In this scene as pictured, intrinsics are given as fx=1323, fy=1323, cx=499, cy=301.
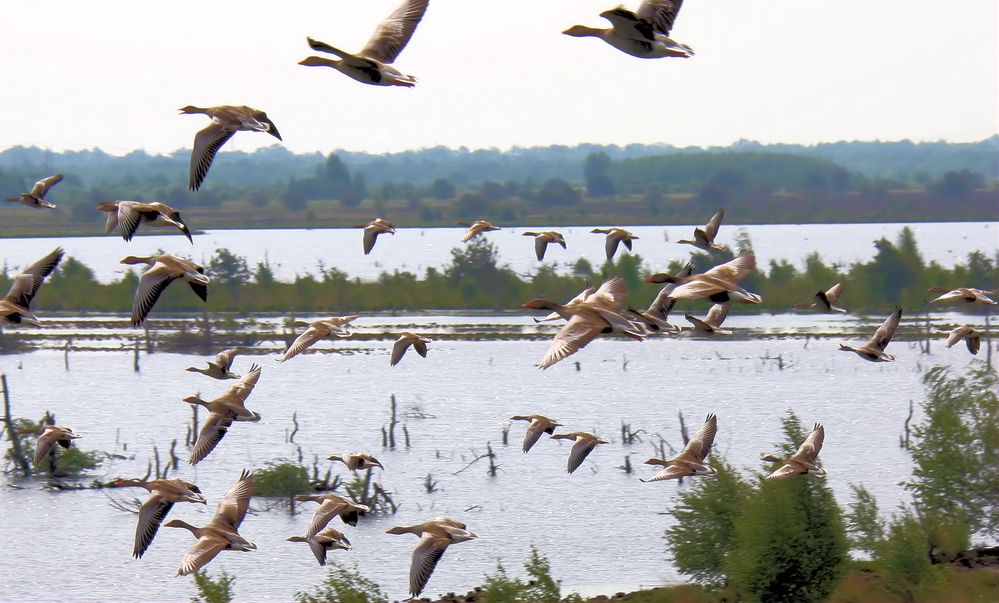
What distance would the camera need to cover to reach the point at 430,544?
1978cm

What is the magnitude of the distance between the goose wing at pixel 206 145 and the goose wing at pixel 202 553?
15.7 feet

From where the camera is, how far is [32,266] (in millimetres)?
18484

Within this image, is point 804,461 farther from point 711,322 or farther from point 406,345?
point 406,345

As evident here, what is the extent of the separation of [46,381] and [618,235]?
61457 mm

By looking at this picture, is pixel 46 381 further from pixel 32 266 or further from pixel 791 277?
pixel 32 266

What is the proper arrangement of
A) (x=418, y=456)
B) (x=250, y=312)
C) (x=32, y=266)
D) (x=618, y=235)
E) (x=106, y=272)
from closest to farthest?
(x=32, y=266), (x=618, y=235), (x=418, y=456), (x=250, y=312), (x=106, y=272)

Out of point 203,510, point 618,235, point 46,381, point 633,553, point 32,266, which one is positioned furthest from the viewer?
point 46,381

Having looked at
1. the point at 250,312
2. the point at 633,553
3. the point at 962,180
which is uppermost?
the point at 962,180

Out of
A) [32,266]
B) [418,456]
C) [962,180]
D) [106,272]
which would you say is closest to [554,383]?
[418,456]

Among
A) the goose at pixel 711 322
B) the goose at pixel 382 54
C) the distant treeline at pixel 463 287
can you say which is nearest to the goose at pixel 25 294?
the goose at pixel 382 54

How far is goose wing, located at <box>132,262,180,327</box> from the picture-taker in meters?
16.3

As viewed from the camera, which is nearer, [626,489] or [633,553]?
[633,553]

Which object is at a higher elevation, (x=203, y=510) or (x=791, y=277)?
(x=791, y=277)

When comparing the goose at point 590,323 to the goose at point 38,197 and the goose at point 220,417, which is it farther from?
the goose at point 38,197
